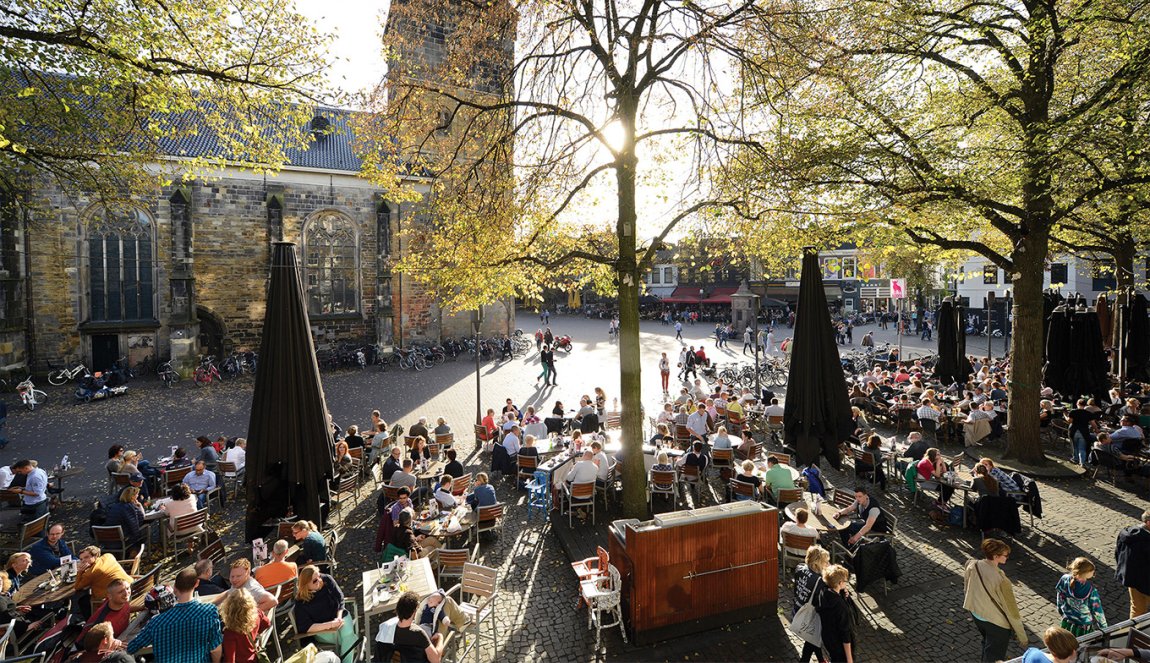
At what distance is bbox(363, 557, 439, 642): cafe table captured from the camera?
5.52 m

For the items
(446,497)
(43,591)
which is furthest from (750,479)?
(43,591)

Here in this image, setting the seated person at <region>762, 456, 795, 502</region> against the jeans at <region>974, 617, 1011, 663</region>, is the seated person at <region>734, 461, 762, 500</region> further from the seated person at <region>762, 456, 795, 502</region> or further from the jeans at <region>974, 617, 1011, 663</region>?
the jeans at <region>974, 617, 1011, 663</region>

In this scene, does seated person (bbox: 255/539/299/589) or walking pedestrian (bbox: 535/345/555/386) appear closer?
seated person (bbox: 255/539/299/589)

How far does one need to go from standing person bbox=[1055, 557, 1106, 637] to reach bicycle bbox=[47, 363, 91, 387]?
27.6 meters

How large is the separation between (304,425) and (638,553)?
13.2 ft

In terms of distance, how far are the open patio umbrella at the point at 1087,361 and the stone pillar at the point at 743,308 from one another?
71.0ft

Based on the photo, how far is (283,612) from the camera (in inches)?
229

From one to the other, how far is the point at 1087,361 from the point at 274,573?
14322 mm

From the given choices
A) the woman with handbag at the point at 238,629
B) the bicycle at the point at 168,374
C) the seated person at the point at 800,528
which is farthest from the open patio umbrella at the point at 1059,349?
the bicycle at the point at 168,374

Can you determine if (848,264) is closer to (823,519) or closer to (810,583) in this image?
(823,519)

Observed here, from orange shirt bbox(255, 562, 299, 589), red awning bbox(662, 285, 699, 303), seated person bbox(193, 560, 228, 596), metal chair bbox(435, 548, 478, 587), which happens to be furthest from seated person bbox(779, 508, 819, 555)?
red awning bbox(662, 285, 699, 303)

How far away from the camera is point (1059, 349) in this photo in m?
11.1

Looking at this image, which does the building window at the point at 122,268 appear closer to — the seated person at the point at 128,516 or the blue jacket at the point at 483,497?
the seated person at the point at 128,516

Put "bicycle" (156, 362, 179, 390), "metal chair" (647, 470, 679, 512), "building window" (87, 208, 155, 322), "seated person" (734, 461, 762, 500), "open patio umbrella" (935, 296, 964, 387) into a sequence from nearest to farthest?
"seated person" (734, 461, 762, 500)
"metal chair" (647, 470, 679, 512)
"open patio umbrella" (935, 296, 964, 387)
"bicycle" (156, 362, 179, 390)
"building window" (87, 208, 155, 322)
